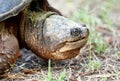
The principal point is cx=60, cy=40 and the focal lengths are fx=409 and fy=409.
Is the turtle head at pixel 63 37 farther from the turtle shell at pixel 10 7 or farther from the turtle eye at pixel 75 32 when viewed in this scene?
the turtle shell at pixel 10 7

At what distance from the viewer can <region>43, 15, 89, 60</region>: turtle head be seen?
3184mm

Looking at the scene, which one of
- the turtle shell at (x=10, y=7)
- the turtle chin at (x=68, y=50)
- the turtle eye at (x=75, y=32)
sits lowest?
the turtle chin at (x=68, y=50)

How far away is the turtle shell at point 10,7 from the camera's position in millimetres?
3149

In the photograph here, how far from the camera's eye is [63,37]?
320cm

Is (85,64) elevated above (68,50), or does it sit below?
below

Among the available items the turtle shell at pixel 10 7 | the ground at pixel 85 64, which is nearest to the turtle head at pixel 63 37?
the ground at pixel 85 64

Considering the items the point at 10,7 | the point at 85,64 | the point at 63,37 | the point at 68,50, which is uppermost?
the point at 10,7

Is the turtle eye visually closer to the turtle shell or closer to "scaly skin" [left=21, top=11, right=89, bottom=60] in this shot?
"scaly skin" [left=21, top=11, right=89, bottom=60]

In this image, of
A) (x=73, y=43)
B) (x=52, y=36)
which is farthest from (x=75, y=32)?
(x=52, y=36)

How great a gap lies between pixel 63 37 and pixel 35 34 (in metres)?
0.28

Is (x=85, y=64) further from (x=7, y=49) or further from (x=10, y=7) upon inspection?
(x=10, y=7)

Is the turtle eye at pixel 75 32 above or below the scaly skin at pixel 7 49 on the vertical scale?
above

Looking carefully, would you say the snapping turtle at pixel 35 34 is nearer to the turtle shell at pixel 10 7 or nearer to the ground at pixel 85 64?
the turtle shell at pixel 10 7

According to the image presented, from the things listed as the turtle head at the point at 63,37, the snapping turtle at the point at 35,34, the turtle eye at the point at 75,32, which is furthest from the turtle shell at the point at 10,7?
the turtle eye at the point at 75,32
